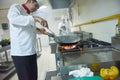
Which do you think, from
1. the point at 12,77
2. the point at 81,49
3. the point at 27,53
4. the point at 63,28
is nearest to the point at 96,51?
the point at 81,49

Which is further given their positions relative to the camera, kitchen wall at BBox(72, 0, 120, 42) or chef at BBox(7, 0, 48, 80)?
kitchen wall at BBox(72, 0, 120, 42)

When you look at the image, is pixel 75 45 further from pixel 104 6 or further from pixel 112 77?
pixel 112 77

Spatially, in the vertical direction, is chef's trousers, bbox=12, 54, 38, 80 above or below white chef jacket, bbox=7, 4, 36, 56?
below

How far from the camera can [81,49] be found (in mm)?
1885

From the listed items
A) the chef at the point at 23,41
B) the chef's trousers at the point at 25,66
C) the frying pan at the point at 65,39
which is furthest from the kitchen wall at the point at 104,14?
the chef's trousers at the point at 25,66

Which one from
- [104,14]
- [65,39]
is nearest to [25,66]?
[65,39]

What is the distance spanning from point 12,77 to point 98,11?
2.55 m

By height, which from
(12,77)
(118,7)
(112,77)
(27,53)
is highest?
(118,7)

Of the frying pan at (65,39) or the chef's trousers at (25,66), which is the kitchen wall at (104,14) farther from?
the chef's trousers at (25,66)

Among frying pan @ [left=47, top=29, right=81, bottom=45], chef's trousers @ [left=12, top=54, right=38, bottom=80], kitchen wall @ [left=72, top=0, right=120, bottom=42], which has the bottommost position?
chef's trousers @ [left=12, top=54, right=38, bottom=80]

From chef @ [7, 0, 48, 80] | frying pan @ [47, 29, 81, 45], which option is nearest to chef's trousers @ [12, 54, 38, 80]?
chef @ [7, 0, 48, 80]

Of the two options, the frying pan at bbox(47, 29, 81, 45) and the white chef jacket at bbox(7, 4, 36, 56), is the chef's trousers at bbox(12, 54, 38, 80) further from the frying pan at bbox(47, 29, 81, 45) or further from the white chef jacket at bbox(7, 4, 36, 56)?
the frying pan at bbox(47, 29, 81, 45)

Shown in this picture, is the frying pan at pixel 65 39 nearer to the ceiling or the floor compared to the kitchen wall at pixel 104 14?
nearer to the floor

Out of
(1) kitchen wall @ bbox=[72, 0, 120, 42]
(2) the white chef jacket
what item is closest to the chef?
(2) the white chef jacket
